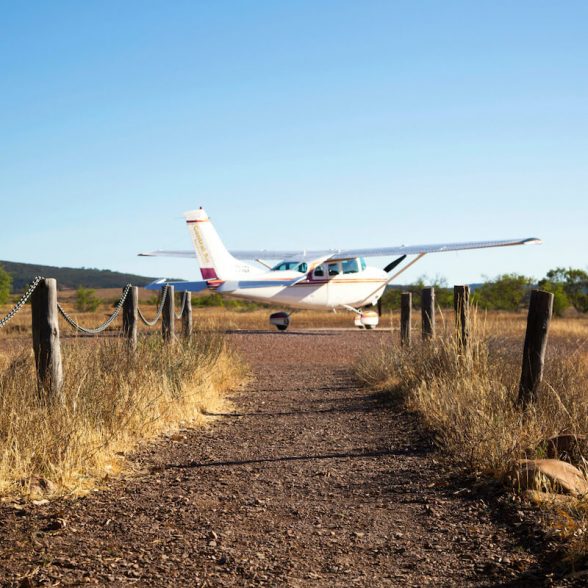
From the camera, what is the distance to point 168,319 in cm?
1190

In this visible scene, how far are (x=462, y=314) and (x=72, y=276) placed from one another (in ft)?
384

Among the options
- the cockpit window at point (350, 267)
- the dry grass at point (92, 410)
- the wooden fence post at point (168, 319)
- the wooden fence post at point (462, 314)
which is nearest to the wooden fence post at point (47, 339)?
the dry grass at point (92, 410)

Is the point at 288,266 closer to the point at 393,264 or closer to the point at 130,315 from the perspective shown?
the point at 393,264

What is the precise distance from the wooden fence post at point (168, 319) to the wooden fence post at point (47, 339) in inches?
201

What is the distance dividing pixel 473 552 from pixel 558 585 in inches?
25.2

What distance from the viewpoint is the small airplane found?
2662 cm

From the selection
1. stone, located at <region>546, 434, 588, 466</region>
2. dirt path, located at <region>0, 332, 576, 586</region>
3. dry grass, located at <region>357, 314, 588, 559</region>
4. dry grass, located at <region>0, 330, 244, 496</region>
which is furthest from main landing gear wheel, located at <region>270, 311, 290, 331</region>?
stone, located at <region>546, 434, 588, 466</region>

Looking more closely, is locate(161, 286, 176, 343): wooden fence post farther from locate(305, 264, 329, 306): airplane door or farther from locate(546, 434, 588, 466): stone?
locate(305, 264, 329, 306): airplane door

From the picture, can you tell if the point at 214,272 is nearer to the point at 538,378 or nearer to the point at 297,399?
the point at 297,399

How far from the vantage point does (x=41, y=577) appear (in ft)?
12.2

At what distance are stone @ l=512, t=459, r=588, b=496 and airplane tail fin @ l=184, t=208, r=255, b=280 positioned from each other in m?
21.9

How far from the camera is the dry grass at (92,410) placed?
5.24m

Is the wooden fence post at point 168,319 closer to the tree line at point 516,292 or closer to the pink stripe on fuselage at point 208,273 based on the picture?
the pink stripe on fuselage at point 208,273

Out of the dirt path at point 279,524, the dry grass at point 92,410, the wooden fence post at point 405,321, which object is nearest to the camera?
the dirt path at point 279,524
